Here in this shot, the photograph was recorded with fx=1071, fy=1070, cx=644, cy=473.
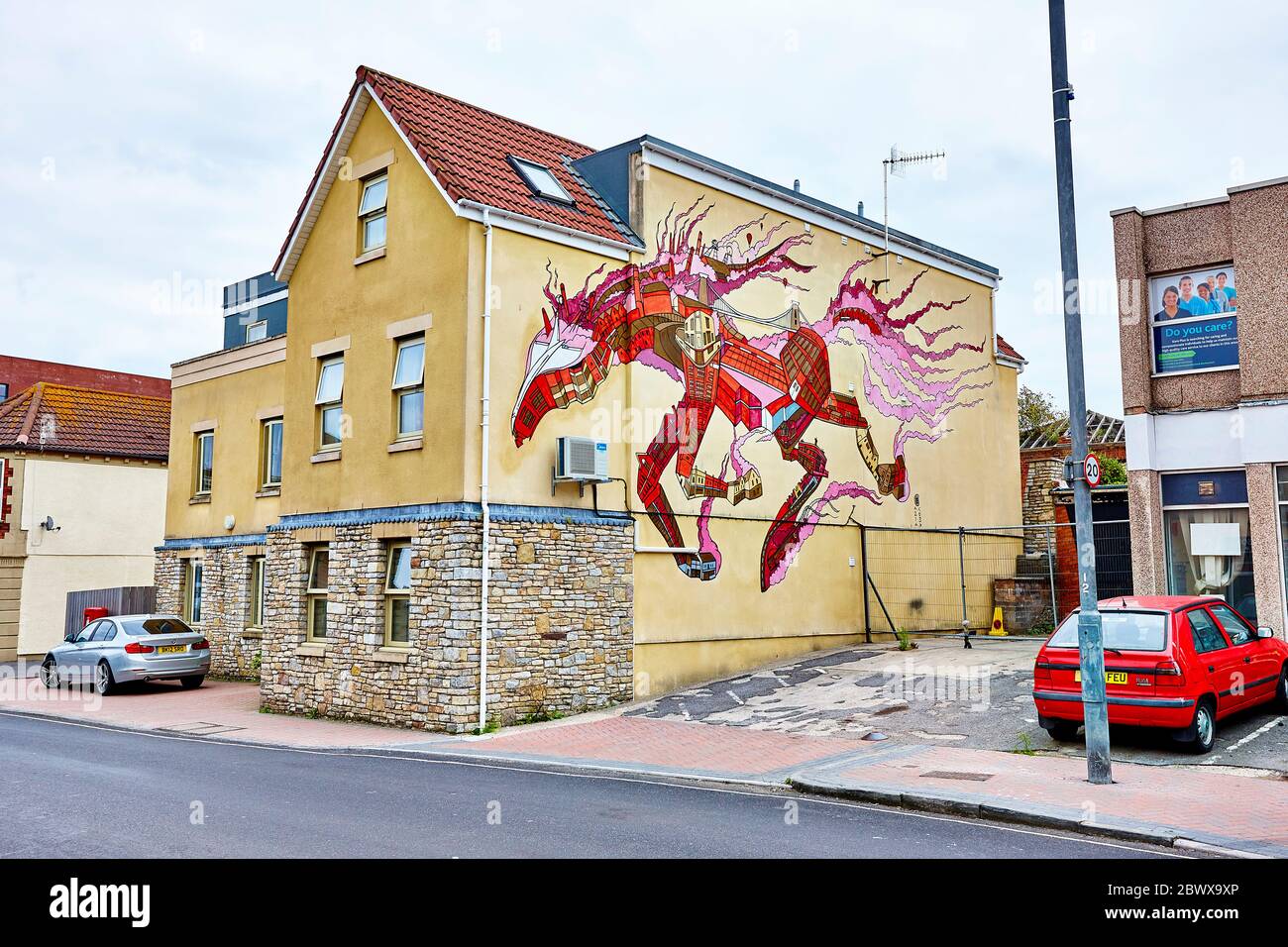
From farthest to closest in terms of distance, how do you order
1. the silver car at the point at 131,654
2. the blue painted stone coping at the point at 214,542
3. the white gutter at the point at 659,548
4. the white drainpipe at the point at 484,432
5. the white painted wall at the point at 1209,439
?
the blue painted stone coping at the point at 214,542 → the silver car at the point at 131,654 → the white gutter at the point at 659,548 → the white painted wall at the point at 1209,439 → the white drainpipe at the point at 484,432

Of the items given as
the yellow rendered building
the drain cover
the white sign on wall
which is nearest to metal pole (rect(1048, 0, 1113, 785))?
the drain cover

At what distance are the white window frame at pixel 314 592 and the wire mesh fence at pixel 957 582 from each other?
34.7 ft

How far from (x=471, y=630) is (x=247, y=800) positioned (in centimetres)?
545

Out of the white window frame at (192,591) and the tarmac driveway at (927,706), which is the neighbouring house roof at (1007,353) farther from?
the white window frame at (192,591)

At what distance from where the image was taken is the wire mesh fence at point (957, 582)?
22.0 m

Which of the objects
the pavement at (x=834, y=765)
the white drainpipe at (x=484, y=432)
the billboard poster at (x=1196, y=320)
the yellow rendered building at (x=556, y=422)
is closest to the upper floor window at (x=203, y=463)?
the yellow rendered building at (x=556, y=422)

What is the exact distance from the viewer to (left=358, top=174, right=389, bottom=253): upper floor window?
1797 centimetres

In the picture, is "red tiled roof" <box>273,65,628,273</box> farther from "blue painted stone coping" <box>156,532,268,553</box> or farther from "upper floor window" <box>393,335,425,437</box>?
"blue painted stone coping" <box>156,532,268,553</box>

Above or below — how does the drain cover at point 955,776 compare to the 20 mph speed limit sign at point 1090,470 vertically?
below

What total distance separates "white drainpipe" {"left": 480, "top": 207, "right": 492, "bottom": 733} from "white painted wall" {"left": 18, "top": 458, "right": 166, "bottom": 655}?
2186 centimetres

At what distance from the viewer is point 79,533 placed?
32.2 meters

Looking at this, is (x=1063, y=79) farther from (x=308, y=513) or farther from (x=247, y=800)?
(x=308, y=513)

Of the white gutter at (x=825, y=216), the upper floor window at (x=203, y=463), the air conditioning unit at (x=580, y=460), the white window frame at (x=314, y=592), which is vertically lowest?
the white window frame at (x=314, y=592)
